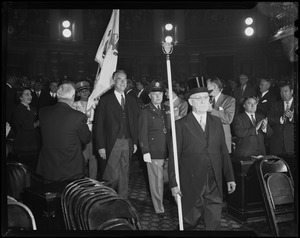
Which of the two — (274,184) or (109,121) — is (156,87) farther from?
(274,184)

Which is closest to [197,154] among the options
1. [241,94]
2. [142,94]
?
[241,94]

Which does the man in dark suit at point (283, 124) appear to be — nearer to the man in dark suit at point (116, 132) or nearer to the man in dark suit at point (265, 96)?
the man in dark suit at point (265, 96)

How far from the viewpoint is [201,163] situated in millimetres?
3697

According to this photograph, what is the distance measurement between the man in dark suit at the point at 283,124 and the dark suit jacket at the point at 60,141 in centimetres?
262

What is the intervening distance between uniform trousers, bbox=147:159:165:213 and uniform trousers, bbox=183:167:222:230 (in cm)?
98

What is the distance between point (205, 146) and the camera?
3.70 meters

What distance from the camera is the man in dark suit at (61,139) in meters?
3.85

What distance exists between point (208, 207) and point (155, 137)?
1252 millimetres

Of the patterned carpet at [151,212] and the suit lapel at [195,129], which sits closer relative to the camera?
the suit lapel at [195,129]

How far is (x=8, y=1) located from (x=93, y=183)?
5.37 ft

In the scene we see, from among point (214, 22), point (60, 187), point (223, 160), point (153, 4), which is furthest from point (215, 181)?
point (153, 4)

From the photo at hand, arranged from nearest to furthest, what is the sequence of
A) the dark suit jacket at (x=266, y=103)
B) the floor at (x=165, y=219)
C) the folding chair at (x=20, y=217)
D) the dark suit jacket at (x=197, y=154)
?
the folding chair at (x=20, y=217), the dark suit jacket at (x=197, y=154), the floor at (x=165, y=219), the dark suit jacket at (x=266, y=103)

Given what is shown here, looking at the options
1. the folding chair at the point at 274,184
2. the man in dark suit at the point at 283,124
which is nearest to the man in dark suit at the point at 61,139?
the folding chair at the point at 274,184

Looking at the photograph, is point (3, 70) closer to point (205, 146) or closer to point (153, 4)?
point (153, 4)
